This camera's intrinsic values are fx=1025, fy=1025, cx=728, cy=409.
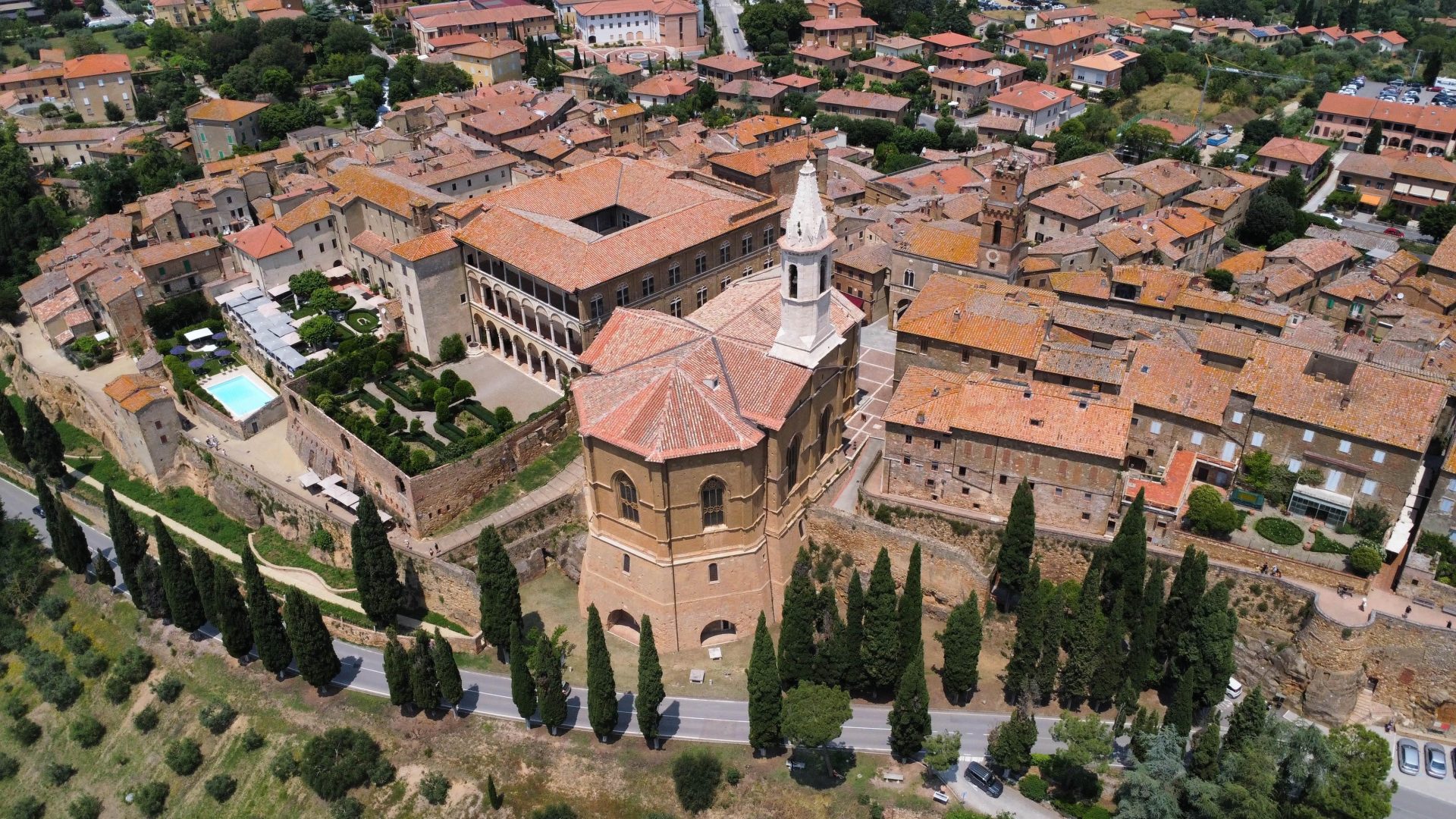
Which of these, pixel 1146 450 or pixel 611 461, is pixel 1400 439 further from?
pixel 611 461

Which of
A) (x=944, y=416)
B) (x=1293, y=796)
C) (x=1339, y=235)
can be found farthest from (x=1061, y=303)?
(x=1339, y=235)

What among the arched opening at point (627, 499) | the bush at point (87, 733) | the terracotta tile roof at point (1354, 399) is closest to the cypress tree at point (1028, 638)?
the terracotta tile roof at point (1354, 399)

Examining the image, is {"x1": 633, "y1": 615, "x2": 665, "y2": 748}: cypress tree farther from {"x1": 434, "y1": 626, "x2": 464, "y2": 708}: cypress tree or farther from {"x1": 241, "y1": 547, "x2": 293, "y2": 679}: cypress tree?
{"x1": 241, "y1": 547, "x2": 293, "y2": 679}: cypress tree

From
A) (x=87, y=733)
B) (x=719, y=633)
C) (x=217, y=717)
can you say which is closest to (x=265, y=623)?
(x=217, y=717)

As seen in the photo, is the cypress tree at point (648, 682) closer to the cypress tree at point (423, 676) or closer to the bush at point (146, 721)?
the cypress tree at point (423, 676)

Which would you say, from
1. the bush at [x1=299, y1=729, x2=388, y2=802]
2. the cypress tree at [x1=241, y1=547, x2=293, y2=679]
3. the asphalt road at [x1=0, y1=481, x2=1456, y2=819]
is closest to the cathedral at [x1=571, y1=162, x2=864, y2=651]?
the asphalt road at [x1=0, y1=481, x2=1456, y2=819]

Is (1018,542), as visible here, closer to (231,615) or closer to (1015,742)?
(1015,742)
